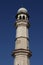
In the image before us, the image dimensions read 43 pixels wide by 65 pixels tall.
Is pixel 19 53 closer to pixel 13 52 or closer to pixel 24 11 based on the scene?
pixel 13 52

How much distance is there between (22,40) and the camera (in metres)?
32.6

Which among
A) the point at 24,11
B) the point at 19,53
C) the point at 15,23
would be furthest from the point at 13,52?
the point at 24,11

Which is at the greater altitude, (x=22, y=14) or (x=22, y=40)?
(x=22, y=14)

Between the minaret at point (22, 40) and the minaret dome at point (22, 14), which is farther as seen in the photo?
the minaret dome at point (22, 14)

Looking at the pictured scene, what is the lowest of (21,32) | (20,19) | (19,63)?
(19,63)

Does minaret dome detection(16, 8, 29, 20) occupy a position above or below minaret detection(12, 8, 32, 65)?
above

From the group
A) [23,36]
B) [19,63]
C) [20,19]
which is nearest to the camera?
[19,63]

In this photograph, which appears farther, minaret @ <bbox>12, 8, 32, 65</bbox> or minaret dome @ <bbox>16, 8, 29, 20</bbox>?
minaret dome @ <bbox>16, 8, 29, 20</bbox>

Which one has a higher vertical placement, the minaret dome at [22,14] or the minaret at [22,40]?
the minaret dome at [22,14]

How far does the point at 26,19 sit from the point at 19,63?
817cm

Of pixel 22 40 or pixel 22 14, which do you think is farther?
pixel 22 14

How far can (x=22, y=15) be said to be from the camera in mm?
35438

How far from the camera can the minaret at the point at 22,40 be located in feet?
102

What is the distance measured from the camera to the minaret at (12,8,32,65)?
3121 cm
